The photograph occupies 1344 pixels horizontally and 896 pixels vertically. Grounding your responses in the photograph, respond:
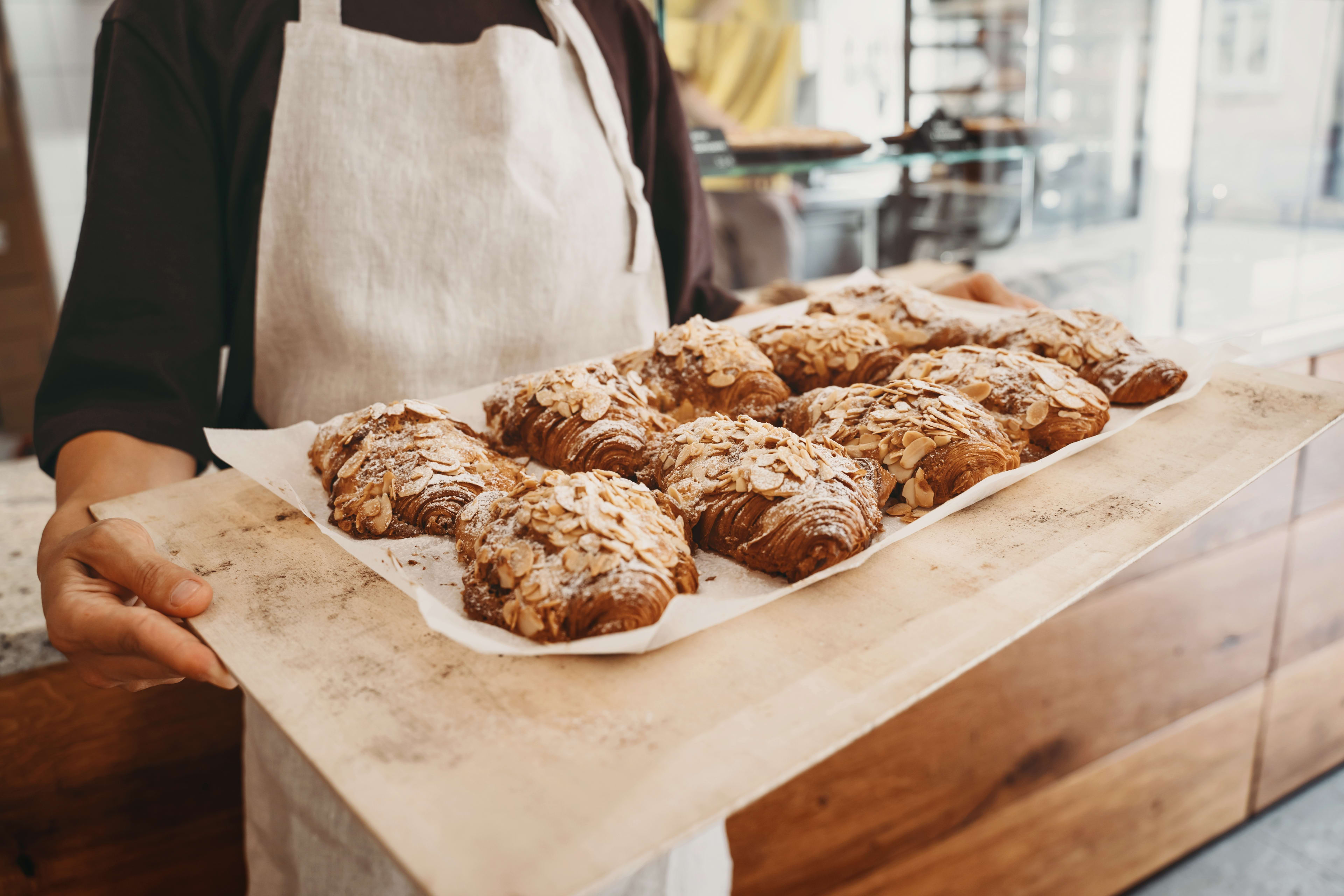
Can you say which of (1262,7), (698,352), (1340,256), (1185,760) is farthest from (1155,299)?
(698,352)

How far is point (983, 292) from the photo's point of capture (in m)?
1.80

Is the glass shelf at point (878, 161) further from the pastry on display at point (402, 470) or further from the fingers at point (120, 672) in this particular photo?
the fingers at point (120, 672)

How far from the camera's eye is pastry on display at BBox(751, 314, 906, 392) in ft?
4.59

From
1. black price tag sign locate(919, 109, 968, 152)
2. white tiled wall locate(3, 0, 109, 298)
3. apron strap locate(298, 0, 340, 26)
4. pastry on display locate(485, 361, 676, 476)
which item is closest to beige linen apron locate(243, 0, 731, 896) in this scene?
apron strap locate(298, 0, 340, 26)

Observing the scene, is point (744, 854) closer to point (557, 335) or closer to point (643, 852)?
point (557, 335)

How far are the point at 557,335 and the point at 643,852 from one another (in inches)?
45.9

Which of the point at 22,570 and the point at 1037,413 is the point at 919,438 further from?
the point at 22,570

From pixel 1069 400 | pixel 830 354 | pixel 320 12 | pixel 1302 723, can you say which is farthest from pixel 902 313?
pixel 1302 723

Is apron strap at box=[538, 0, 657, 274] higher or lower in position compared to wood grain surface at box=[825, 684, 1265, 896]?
higher

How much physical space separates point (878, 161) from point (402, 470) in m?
1.58

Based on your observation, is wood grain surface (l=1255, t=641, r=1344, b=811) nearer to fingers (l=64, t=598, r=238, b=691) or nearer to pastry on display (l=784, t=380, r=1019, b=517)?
pastry on display (l=784, t=380, r=1019, b=517)

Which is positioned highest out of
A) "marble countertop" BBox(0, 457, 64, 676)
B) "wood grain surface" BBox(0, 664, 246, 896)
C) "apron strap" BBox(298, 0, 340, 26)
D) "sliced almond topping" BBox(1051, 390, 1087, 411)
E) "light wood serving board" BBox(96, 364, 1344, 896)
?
"apron strap" BBox(298, 0, 340, 26)

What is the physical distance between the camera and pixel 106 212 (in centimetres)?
126

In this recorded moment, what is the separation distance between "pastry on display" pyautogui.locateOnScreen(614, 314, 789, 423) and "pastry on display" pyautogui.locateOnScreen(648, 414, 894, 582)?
220 mm
